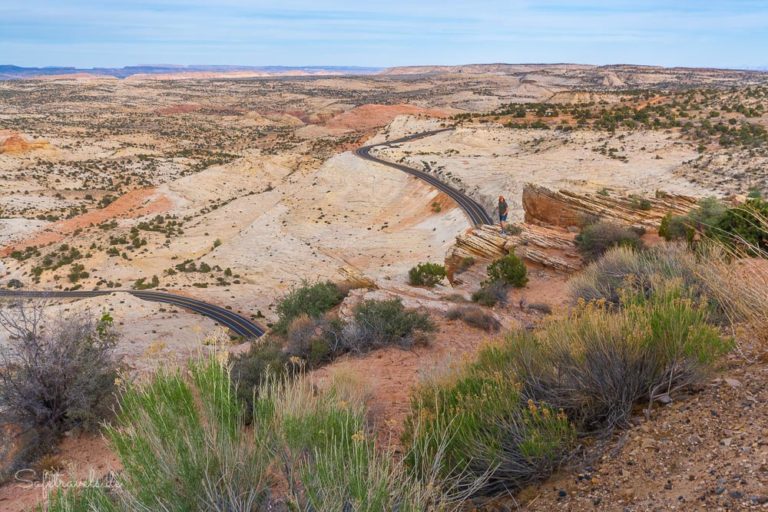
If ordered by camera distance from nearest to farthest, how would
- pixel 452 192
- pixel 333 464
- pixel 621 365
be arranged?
1. pixel 333 464
2. pixel 621 365
3. pixel 452 192

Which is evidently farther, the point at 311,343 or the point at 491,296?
the point at 491,296

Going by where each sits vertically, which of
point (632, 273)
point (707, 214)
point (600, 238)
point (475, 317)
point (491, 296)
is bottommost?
point (491, 296)

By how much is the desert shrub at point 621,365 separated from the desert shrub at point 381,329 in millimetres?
5895

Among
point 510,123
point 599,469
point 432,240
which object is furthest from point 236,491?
point 510,123

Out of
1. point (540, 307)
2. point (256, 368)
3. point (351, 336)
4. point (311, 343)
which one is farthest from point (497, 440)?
point (540, 307)

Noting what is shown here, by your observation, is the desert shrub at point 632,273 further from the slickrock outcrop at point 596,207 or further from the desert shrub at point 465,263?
the desert shrub at point 465,263

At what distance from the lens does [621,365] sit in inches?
196

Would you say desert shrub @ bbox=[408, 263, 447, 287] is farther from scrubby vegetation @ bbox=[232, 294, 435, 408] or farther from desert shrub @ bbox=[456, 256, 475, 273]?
scrubby vegetation @ bbox=[232, 294, 435, 408]

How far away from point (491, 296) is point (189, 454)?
12.2 metres

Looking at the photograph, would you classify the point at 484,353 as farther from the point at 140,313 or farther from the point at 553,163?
the point at 553,163

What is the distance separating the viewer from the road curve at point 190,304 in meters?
27.1

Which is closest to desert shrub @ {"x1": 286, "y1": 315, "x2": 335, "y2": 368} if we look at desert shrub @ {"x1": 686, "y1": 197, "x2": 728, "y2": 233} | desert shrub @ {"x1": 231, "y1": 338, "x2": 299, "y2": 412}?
desert shrub @ {"x1": 231, "y1": 338, "x2": 299, "y2": 412}

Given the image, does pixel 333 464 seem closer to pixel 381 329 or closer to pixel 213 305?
pixel 381 329

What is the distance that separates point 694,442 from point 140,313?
28730mm
